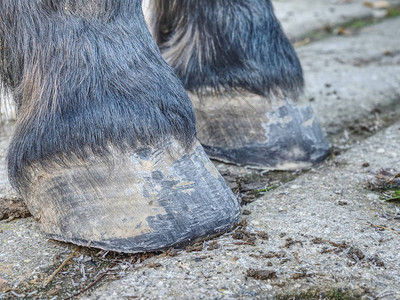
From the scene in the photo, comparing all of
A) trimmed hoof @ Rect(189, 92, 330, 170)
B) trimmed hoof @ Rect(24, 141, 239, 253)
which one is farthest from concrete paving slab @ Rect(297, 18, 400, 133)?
trimmed hoof @ Rect(24, 141, 239, 253)

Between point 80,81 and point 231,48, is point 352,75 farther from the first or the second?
point 80,81

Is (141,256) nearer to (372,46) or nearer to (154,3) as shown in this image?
(154,3)

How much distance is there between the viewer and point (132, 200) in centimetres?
115

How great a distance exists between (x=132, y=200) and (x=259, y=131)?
0.55 metres

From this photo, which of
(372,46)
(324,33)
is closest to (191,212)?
(372,46)

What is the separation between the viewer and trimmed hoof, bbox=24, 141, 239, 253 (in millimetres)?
1148

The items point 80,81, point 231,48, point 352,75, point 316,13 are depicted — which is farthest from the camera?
point 316,13

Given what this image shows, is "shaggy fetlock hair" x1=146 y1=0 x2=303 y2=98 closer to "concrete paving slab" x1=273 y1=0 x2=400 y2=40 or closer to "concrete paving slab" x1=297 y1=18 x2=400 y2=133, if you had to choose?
"concrete paving slab" x1=297 y1=18 x2=400 y2=133

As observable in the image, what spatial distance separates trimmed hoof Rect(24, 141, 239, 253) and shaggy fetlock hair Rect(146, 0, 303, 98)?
427 millimetres

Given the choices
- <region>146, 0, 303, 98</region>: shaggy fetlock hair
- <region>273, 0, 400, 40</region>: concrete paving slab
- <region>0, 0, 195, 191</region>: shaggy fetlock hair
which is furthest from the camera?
<region>273, 0, 400, 40</region>: concrete paving slab

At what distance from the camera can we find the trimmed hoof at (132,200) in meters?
1.15

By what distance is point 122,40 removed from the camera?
1154 mm

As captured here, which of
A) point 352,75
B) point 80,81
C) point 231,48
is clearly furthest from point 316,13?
point 80,81

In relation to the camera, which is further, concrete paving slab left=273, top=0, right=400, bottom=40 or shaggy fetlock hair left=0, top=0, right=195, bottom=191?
concrete paving slab left=273, top=0, right=400, bottom=40
